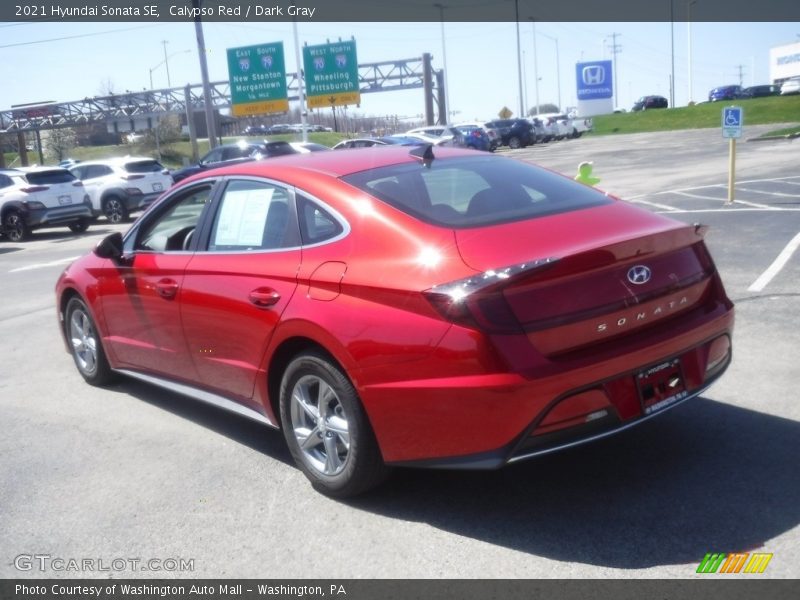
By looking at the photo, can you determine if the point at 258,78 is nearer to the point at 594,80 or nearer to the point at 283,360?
the point at 283,360

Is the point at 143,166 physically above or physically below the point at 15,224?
above

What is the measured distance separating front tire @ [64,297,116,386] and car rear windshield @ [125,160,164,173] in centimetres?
1799

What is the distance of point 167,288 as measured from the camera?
5328 millimetres

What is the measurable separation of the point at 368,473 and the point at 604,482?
116 centimetres

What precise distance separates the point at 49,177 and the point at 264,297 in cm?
1862

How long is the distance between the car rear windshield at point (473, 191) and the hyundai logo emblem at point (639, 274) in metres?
0.59

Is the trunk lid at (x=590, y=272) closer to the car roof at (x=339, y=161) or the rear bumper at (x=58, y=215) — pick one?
the car roof at (x=339, y=161)

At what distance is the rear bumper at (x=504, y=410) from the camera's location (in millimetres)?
3553

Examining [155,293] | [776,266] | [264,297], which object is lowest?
[776,266]

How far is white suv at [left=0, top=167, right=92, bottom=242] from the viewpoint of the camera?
67.0ft

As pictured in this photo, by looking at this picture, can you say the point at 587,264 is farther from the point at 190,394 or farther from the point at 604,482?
the point at 190,394

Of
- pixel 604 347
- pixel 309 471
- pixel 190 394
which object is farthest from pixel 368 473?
pixel 190 394

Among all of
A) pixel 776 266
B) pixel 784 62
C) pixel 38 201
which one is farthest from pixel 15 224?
pixel 784 62

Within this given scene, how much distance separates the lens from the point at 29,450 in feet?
18.1
